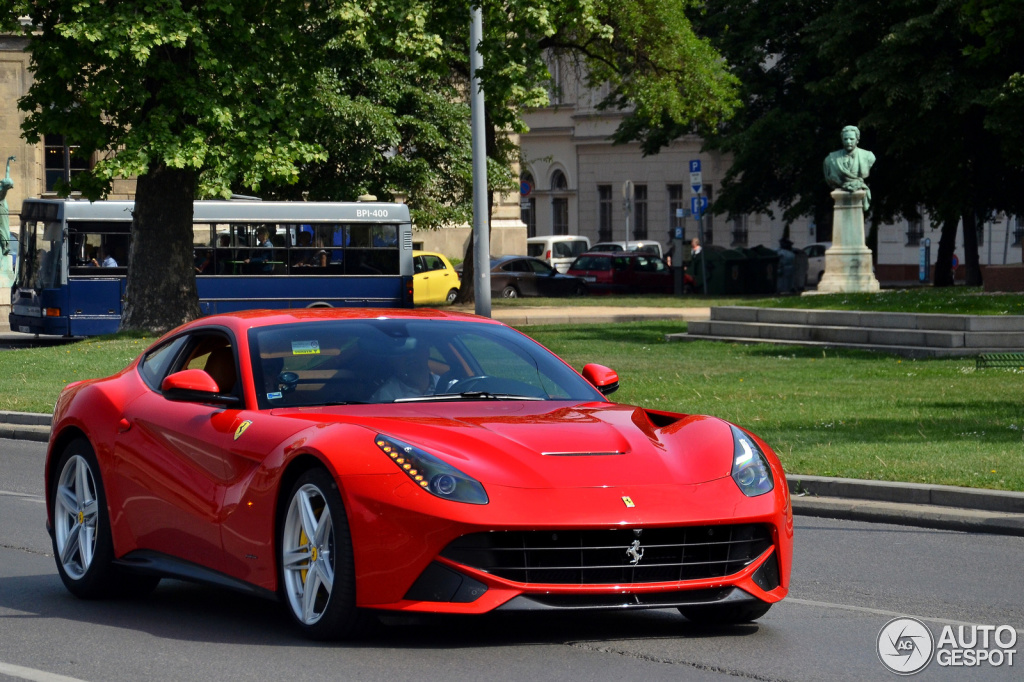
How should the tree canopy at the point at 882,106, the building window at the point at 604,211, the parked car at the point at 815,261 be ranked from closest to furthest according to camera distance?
the tree canopy at the point at 882,106, the parked car at the point at 815,261, the building window at the point at 604,211

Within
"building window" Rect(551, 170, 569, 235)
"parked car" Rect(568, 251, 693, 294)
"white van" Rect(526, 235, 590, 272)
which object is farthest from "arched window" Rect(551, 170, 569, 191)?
"parked car" Rect(568, 251, 693, 294)

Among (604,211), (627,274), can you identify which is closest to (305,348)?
(627,274)

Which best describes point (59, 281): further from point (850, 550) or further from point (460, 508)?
point (460, 508)

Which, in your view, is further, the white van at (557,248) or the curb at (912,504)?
the white van at (557,248)

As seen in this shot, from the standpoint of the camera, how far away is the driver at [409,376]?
23.0 feet

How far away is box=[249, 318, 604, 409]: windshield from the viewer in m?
7.01

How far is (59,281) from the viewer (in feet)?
110

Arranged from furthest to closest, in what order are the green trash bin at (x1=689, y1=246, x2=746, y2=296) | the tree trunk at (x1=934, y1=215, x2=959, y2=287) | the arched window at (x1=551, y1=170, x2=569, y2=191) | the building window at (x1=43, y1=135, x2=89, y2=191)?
the arched window at (x1=551, y1=170, x2=569, y2=191)
the building window at (x1=43, y1=135, x2=89, y2=191)
the green trash bin at (x1=689, y1=246, x2=746, y2=296)
the tree trunk at (x1=934, y1=215, x2=959, y2=287)

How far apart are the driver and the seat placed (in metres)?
0.76

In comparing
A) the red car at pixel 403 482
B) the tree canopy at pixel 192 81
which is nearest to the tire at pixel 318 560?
the red car at pixel 403 482

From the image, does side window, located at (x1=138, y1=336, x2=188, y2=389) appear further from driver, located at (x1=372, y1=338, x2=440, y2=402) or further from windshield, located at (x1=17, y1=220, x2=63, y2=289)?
windshield, located at (x1=17, y1=220, x2=63, y2=289)

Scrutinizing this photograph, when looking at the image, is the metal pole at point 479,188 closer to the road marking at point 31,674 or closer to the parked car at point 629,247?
the road marking at point 31,674

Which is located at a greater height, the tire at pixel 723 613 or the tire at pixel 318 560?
the tire at pixel 318 560

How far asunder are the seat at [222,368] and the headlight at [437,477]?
5.09 feet
